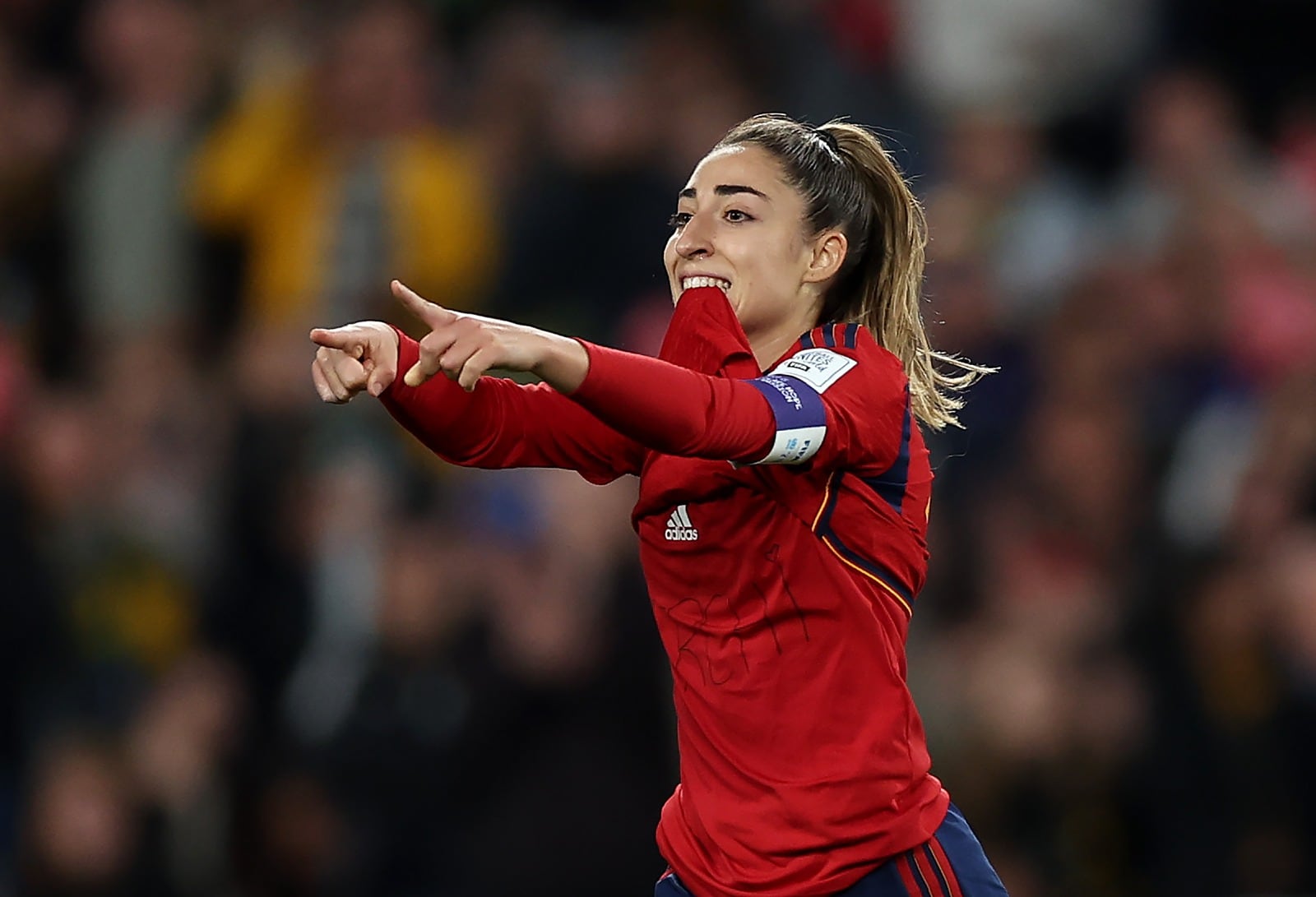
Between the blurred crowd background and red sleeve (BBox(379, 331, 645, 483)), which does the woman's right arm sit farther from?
the blurred crowd background

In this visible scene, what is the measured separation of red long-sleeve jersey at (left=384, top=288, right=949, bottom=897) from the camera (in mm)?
3189

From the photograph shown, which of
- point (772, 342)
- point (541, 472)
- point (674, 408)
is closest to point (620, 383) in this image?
point (674, 408)

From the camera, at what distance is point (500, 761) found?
5.90 metres

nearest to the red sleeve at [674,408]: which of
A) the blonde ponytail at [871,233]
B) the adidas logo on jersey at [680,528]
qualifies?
the adidas logo on jersey at [680,528]

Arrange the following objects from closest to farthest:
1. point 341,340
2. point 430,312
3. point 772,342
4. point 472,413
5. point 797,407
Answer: point 430,312 < point 797,407 < point 341,340 < point 472,413 < point 772,342

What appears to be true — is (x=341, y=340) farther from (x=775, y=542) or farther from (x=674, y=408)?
(x=775, y=542)

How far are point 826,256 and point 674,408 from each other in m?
0.76

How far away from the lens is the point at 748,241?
133 inches

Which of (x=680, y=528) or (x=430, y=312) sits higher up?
(x=430, y=312)

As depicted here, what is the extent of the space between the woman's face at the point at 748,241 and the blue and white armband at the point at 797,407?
0.30 m

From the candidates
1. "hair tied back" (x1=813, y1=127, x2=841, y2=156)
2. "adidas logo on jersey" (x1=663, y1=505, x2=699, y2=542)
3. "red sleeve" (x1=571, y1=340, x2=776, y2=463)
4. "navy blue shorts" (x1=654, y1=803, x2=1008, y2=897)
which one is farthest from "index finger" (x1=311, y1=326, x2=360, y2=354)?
"navy blue shorts" (x1=654, y1=803, x2=1008, y2=897)

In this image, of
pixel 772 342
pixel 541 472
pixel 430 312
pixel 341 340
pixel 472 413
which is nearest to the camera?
pixel 430 312

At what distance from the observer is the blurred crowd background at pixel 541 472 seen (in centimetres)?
588

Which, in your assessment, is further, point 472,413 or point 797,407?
point 472,413
